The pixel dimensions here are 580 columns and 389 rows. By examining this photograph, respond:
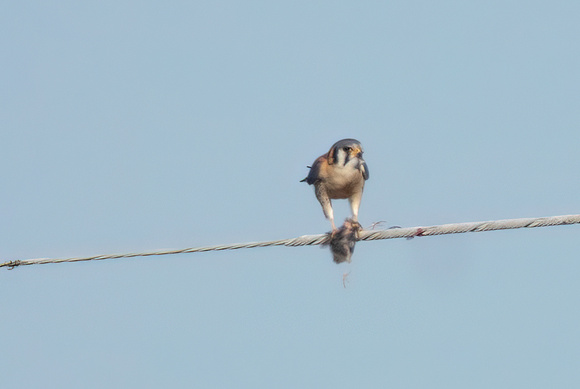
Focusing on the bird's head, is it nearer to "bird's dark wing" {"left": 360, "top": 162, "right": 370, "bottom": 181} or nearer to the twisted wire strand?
"bird's dark wing" {"left": 360, "top": 162, "right": 370, "bottom": 181}

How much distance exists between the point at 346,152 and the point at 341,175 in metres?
0.24

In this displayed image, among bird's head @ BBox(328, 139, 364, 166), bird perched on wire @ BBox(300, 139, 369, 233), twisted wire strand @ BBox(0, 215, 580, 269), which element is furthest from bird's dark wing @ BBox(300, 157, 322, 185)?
twisted wire strand @ BBox(0, 215, 580, 269)

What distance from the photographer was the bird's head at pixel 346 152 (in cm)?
1238

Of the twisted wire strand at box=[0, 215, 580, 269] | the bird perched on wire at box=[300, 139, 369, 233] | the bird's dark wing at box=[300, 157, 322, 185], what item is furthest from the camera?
the bird's dark wing at box=[300, 157, 322, 185]

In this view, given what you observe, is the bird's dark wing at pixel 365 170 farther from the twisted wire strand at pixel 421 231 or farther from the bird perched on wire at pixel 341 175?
the twisted wire strand at pixel 421 231

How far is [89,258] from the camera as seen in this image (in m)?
9.04

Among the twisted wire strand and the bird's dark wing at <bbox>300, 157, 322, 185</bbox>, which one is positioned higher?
the bird's dark wing at <bbox>300, 157, 322, 185</bbox>

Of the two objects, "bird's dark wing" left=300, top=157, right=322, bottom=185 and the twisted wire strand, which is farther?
"bird's dark wing" left=300, top=157, right=322, bottom=185

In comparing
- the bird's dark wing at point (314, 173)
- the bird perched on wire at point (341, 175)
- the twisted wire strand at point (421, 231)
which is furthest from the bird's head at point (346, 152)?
the twisted wire strand at point (421, 231)

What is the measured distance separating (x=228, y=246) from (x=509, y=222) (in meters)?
2.04

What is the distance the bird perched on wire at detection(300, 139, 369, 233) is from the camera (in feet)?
40.6

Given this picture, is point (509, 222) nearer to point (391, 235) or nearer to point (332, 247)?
point (391, 235)

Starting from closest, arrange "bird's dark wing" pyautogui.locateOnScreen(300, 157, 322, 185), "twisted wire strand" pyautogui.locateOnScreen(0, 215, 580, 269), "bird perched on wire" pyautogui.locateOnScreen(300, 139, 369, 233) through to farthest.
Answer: "twisted wire strand" pyautogui.locateOnScreen(0, 215, 580, 269) → "bird perched on wire" pyautogui.locateOnScreen(300, 139, 369, 233) → "bird's dark wing" pyautogui.locateOnScreen(300, 157, 322, 185)

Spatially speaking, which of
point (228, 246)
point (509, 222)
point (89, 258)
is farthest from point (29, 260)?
point (509, 222)
